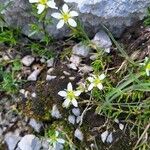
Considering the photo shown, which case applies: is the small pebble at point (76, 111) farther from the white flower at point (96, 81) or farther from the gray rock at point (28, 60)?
the gray rock at point (28, 60)

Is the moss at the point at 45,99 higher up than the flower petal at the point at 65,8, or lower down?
lower down

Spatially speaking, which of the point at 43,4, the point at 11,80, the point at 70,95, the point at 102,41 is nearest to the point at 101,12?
the point at 102,41

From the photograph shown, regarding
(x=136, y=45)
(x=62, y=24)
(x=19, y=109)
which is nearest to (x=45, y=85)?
(x=19, y=109)

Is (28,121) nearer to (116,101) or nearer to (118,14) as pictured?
(116,101)

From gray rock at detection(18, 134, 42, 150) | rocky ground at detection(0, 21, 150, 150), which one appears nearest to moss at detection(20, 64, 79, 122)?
rocky ground at detection(0, 21, 150, 150)

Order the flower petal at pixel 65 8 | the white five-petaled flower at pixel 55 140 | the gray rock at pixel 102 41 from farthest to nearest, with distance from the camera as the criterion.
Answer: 1. the gray rock at pixel 102 41
2. the flower petal at pixel 65 8
3. the white five-petaled flower at pixel 55 140

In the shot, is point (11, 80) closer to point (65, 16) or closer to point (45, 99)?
point (45, 99)

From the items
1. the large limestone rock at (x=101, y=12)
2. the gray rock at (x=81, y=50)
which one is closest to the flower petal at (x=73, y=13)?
the large limestone rock at (x=101, y=12)
